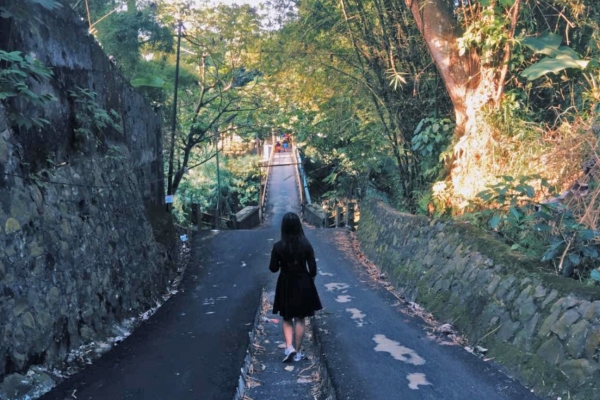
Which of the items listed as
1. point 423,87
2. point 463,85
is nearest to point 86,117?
point 463,85

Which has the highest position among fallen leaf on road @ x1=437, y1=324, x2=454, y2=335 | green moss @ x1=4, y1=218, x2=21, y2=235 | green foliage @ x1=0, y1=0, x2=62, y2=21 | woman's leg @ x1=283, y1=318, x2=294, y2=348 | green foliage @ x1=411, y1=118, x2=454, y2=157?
green foliage @ x1=0, y1=0, x2=62, y2=21

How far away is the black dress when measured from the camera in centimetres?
543

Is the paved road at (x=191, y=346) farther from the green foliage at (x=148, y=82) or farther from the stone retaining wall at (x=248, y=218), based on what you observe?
the stone retaining wall at (x=248, y=218)

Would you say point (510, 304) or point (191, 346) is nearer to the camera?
point (510, 304)

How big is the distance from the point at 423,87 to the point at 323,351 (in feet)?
18.9

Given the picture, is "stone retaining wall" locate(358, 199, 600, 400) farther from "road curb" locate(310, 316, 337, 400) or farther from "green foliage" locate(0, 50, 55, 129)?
"green foliage" locate(0, 50, 55, 129)

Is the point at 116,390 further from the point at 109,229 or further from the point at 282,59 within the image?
the point at 282,59

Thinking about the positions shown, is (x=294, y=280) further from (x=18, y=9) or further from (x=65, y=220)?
(x=18, y=9)

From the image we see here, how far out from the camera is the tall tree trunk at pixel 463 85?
24.9 ft

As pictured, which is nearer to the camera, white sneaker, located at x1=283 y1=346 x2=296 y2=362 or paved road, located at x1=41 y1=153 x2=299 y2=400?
paved road, located at x1=41 y1=153 x2=299 y2=400

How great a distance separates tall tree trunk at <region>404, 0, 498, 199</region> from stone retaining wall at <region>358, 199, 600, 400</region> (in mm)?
944

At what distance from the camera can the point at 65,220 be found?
5598 millimetres

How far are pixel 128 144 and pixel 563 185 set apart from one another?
6.89 m

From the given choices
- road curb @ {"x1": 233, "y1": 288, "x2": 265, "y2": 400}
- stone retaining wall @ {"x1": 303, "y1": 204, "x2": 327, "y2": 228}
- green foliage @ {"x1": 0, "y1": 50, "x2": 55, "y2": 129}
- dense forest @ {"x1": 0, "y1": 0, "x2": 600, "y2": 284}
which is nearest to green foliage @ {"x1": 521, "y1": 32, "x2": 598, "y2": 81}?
dense forest @ {"x1": 0, "y1": 0, "x2": 600, "y2": 284}
